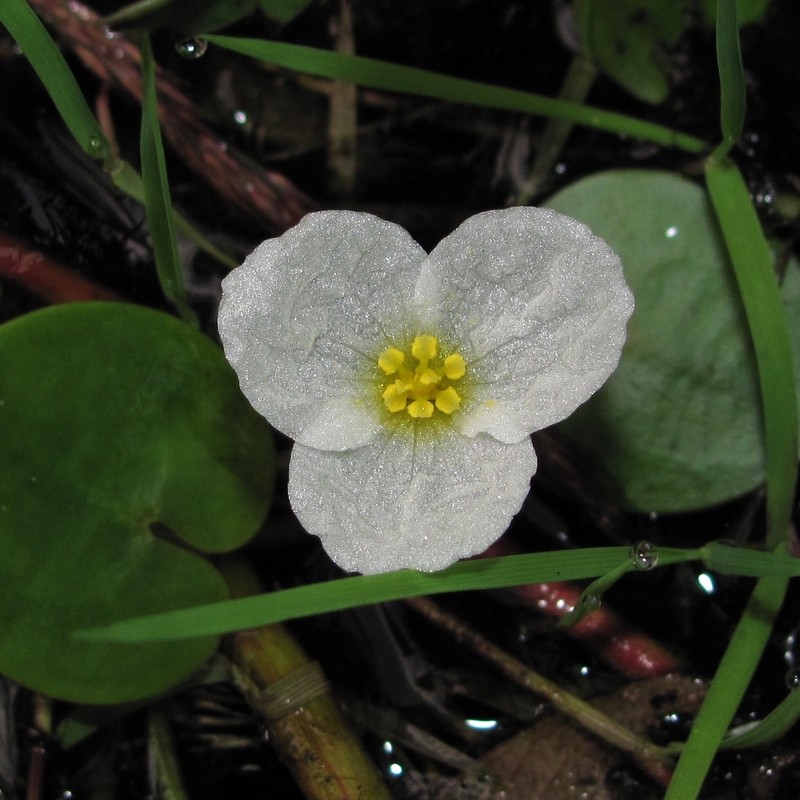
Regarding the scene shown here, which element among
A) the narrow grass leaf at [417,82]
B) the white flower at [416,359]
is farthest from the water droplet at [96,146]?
the white flower at [416,359]

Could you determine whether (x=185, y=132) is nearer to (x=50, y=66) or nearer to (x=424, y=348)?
(x=50, y=66)

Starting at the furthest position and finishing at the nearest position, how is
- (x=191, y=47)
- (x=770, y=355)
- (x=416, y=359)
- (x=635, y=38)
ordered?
(x=635, y=38)
(x=191, y=47)
(x=770, y=355)
(x=416, y=359)

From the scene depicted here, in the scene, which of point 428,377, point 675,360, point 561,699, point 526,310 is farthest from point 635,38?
point 561,699

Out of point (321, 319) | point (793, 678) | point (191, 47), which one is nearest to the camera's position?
point (321, 319)

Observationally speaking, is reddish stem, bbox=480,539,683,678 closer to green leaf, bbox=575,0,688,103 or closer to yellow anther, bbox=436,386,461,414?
yellow anther, bbox=436,386,461,414

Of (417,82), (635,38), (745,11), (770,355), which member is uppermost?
(745,11)

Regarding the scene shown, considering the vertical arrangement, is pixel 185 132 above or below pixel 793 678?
above

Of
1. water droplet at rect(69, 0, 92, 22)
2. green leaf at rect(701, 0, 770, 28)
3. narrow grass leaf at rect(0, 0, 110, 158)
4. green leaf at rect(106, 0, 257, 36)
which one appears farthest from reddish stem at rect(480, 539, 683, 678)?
water droplet at rect(69, 0, 92, 22)

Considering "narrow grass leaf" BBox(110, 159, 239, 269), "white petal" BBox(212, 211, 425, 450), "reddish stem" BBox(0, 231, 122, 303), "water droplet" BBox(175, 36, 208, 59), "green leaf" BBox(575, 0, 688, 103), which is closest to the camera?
"white petal" BBox(212, 211, 425, 450)
